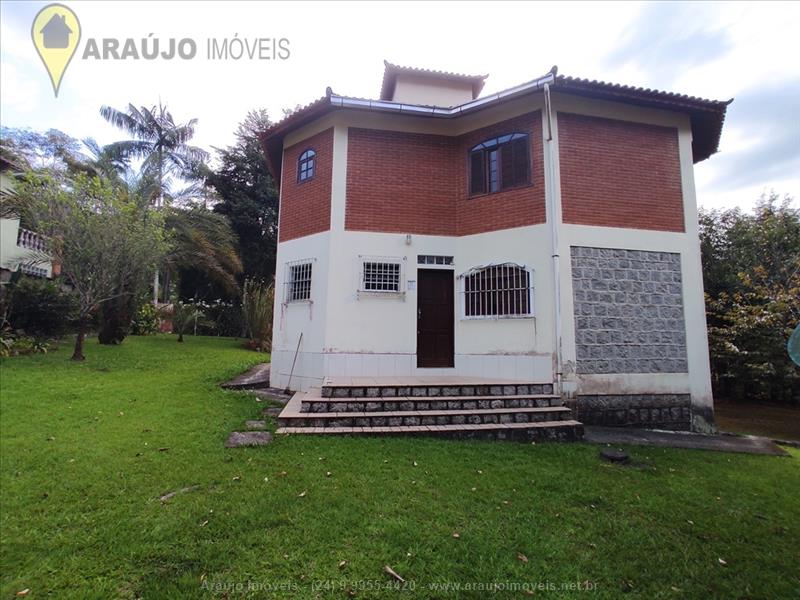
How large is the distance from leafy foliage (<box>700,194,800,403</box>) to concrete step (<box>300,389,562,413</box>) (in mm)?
7753

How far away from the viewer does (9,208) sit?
12.6 meters

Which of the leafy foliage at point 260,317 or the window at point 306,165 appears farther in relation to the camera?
the leafy foliage at point 260,317

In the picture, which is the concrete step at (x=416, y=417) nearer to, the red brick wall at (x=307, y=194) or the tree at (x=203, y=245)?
the red brick wall at (x=307, y=194)

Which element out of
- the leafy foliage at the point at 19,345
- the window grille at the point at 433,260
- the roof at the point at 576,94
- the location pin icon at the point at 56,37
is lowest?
the leafy foliage at the point at 19,345

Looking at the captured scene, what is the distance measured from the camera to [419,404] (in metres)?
6.30

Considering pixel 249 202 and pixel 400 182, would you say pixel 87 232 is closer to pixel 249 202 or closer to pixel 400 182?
pixel 400 182

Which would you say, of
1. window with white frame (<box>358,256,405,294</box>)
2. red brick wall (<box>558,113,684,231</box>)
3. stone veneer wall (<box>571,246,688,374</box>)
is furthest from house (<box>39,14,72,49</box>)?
stone veneer wall (<box>571,246,688,374</box>)

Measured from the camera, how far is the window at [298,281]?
8.54m

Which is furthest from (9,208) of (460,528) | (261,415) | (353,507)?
(460,528)

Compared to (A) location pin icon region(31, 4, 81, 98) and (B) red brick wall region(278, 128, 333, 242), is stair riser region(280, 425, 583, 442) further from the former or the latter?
(A) location pin icon region(31, 4, 81, 98)

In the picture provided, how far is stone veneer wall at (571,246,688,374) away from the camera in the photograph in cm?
727

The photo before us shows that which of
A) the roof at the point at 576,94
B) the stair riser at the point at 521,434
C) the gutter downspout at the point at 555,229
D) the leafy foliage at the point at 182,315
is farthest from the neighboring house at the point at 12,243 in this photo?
the gutter downspout at the point at 555,229

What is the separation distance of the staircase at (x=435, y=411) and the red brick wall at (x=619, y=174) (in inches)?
142

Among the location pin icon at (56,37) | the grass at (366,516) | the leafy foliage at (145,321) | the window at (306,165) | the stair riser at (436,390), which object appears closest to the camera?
the grass at (366,516)
